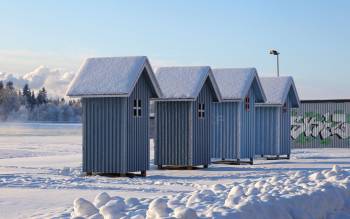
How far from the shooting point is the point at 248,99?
30672mm

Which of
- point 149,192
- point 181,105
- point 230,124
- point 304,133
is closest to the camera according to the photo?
point 149,192

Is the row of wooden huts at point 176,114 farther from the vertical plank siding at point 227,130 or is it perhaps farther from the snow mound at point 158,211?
the snow mound at point 158,211

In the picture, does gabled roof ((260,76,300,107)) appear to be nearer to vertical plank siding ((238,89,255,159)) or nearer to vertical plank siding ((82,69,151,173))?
vertical plank siding ((238,89,255,159))

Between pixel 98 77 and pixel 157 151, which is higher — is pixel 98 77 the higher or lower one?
the higher one

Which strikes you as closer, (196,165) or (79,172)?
(79,172)

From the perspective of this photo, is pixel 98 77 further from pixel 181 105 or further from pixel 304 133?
pixel 304 133

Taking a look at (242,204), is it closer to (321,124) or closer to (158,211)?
(158,211)

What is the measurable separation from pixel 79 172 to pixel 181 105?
4.48 metres

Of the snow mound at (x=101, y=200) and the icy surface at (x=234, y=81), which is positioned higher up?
the icy surface at (x=234, y=81)

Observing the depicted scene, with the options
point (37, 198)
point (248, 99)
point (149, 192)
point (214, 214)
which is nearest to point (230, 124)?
point (248, 99)

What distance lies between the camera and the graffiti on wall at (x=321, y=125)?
45.9 meters

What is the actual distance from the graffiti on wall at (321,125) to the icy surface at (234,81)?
54.6 feet

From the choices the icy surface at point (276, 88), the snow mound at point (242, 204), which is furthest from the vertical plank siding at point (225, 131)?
the snow mound at point (242, 204)

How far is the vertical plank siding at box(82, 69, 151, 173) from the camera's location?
852 inches
